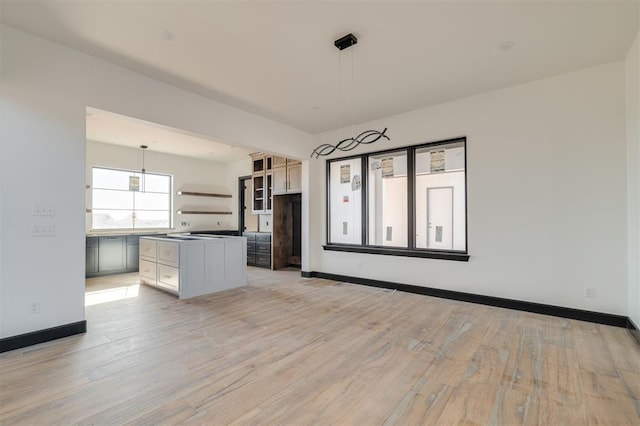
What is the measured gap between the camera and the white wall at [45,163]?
8.87 ft

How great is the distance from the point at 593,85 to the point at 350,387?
444cm

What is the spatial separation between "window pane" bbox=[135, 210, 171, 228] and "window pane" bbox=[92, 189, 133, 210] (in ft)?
1.10

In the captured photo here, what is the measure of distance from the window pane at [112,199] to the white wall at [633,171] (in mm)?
9292

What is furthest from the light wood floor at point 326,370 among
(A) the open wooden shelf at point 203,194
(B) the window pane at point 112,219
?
(A) the open wooden shelf at point 203,194

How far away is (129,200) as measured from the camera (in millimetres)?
7309

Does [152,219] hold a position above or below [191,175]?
below

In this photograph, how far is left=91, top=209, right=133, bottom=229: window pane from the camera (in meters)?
6.77

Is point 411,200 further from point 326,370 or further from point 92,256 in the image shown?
point 92,256

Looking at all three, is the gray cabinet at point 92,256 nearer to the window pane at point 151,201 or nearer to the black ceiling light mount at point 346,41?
the window pane at point 151,201

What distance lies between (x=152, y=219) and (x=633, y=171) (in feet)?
30.4

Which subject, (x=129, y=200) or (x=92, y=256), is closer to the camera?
(x=92, y=256)

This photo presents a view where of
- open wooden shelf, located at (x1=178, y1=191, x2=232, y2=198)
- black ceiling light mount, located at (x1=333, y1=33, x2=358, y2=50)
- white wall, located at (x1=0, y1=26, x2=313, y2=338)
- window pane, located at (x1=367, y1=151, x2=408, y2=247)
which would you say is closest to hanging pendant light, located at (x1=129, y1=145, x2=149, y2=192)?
open wooden shelf, located at (x1=178, y1=191, x2=232, y2=198)

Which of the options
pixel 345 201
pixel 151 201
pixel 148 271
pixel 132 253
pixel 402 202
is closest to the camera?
pixel 402 202

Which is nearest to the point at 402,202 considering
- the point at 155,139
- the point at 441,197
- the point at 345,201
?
the point at 441,197
